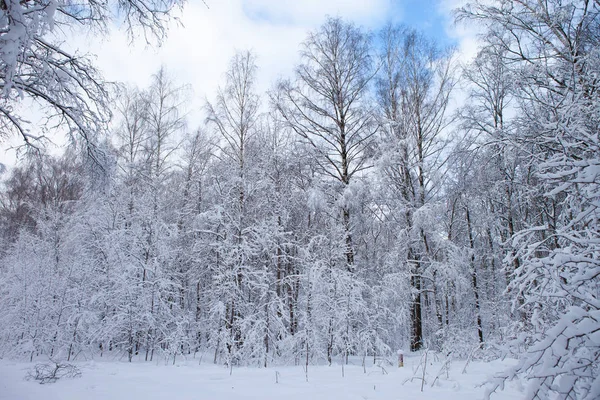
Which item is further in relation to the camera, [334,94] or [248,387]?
[334,94]

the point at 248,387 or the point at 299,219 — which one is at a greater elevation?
the point at 299,219

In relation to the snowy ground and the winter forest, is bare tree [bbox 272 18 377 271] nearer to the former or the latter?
the winter forest

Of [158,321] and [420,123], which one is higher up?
[420,123]

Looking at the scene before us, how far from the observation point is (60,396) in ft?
13.6

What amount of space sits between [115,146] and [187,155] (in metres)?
3.05

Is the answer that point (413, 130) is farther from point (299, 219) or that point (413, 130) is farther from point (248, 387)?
point (248, 387)

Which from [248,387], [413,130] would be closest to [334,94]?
[413,130]

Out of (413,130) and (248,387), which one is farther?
(413,130)

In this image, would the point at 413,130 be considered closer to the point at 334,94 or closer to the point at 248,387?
the point at 334,94

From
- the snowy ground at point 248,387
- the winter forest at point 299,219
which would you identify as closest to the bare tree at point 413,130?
the winter forest at point 299,219

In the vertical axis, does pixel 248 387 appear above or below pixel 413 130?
below

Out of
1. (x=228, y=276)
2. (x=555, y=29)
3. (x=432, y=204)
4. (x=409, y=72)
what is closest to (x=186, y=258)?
(x=228, y=276)

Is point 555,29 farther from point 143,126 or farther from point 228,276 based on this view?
point 143,126

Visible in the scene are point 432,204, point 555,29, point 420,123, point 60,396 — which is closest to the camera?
point 60,396
